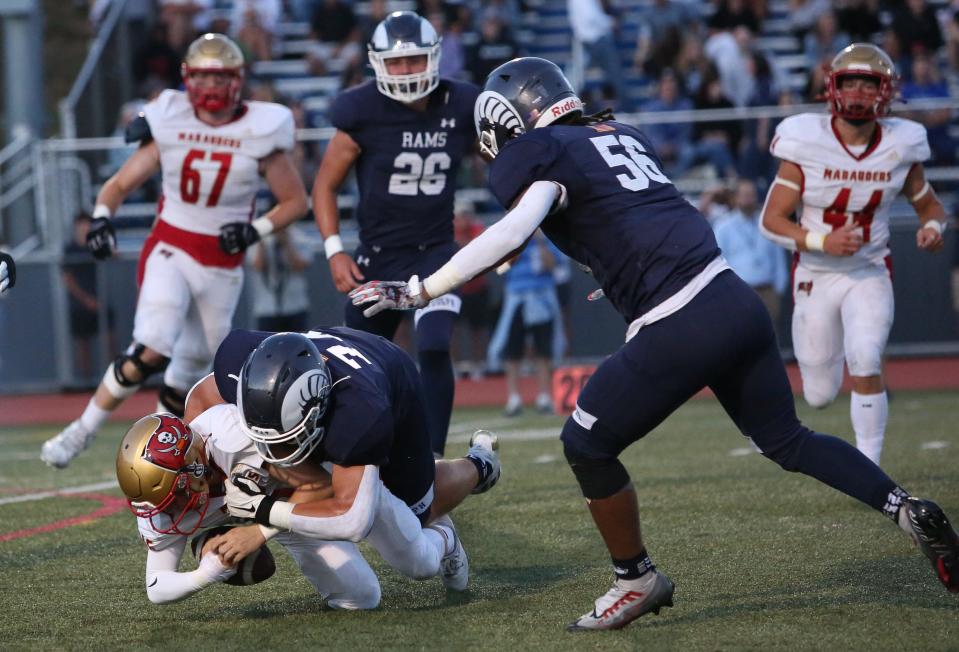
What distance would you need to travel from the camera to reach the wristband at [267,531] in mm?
3885

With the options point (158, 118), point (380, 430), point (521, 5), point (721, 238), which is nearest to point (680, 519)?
point (380, 430)

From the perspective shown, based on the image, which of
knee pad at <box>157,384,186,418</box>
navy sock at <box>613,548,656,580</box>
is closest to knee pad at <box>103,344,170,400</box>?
knee pad at <box>157,384,186,418</box>

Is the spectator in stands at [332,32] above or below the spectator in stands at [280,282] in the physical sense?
above

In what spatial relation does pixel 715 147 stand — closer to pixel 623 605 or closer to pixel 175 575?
pixel 623 605

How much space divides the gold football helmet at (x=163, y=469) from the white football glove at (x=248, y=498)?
143 mm

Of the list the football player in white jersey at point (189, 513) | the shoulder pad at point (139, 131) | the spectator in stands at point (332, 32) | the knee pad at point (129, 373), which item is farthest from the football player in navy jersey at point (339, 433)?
the spectator in stands at point (332, 32)

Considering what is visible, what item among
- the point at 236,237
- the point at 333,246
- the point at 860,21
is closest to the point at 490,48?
the point at 860,21

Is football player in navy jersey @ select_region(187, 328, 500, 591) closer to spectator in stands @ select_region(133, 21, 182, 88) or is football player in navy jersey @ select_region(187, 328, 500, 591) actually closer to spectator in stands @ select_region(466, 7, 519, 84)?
spectator in stands @ select_region(466, 7, 519, 84)

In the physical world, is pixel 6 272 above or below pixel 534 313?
above

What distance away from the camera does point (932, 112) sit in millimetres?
12227

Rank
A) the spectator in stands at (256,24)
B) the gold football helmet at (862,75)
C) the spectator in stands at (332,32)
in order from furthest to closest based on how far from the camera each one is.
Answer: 1. the spectator in stands at (256,24)
2. the spectator in stands at (332,32)
3. the gold football helmet at (862,75)

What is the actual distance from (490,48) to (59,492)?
866 centimetres

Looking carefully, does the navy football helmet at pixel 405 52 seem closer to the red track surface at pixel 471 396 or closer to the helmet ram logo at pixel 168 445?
the helmet ram logo at pixel 168 445

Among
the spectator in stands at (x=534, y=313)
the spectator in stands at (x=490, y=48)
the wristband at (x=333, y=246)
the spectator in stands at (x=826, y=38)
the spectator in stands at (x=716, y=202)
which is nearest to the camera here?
the wristband at (x=333, y=246)
